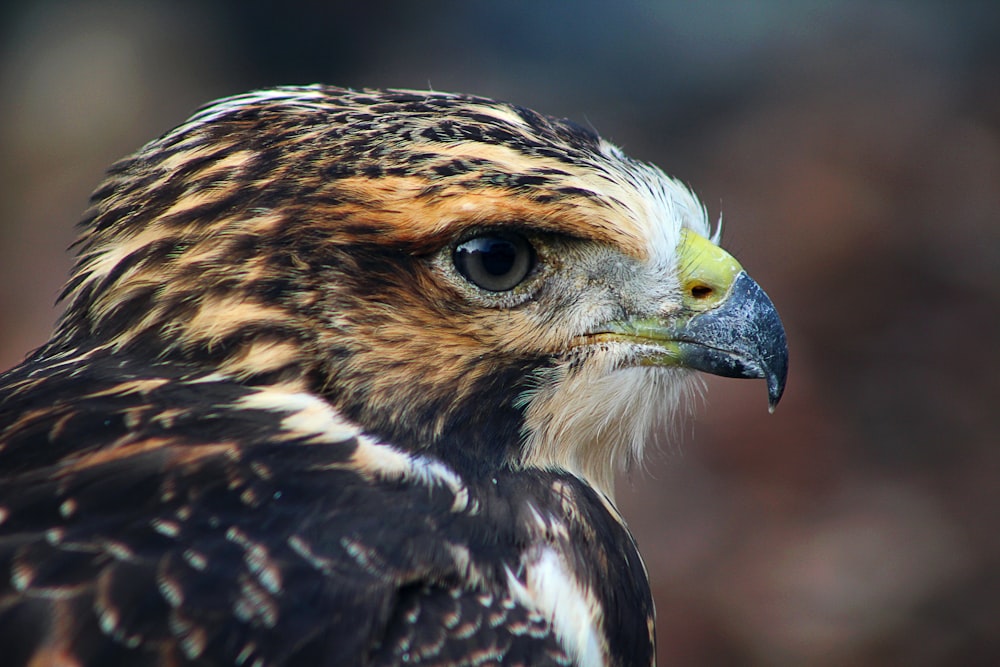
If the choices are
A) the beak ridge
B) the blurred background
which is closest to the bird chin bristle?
the beak ridge

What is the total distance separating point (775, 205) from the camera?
8766 millimetres

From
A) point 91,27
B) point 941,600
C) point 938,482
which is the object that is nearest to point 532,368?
point 941,600

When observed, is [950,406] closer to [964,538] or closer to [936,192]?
[964,538]

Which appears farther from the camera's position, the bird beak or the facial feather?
the bird beak

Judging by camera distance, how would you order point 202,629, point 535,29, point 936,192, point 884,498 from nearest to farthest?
point 202,629 < point 884,498 < point 936,192 < point 535,29

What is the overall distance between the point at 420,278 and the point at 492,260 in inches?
7.1

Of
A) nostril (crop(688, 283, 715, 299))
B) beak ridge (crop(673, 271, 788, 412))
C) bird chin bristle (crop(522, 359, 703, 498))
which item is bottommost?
bird chin bristle (crop(522, 359, 703, 498))

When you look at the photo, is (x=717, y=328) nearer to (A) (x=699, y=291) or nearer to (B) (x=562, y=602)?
(A) (x=699, y=291)

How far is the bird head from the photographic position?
279 cm

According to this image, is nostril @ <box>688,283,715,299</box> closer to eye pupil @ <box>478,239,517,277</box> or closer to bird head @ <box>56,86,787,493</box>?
bird head @ <box>56,86,787,493</box>

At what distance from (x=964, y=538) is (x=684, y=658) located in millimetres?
1840

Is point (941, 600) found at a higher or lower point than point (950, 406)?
lower

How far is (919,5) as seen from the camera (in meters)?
10.2

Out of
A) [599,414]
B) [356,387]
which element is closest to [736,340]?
[599,414]
